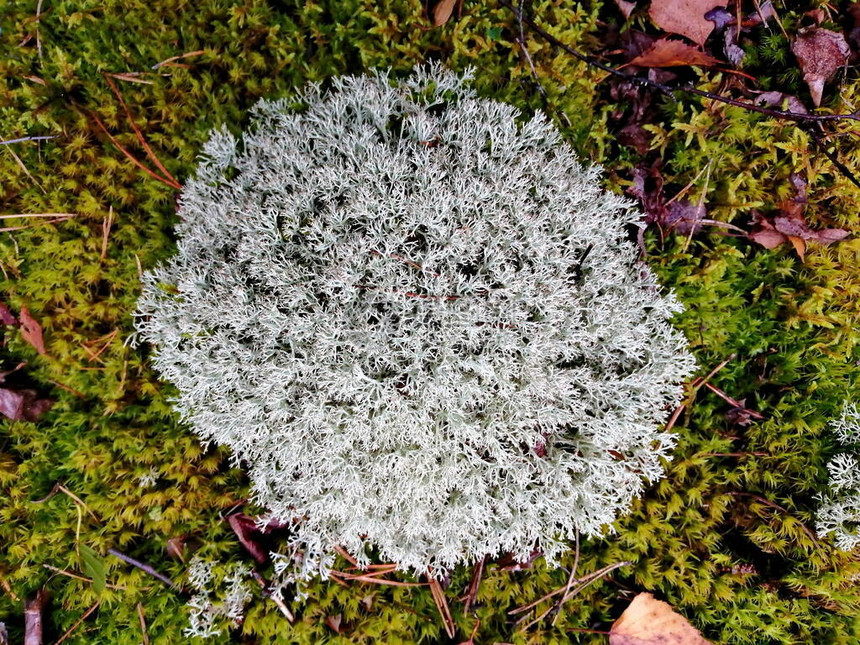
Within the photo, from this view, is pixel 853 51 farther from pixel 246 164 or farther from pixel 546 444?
pixel 246 164

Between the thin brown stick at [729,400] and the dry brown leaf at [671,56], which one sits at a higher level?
the dry brown leaf at [671,56]

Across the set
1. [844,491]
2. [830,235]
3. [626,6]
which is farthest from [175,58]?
[844,491]

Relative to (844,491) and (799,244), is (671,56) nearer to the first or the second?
(799,244)

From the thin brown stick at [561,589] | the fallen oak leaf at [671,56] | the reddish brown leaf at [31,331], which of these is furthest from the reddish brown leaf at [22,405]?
the fallen oak leaf at [671,56]

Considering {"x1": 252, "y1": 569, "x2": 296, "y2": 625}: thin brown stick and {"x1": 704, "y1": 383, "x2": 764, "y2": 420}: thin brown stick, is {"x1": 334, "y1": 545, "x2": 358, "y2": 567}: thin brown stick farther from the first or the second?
{"x1": 704, "y1": 383, "x2": 764, "y2": 420}: thin brown stick

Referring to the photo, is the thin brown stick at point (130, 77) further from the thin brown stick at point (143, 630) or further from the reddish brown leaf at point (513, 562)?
the reddish brown leaf at point (513, 562)

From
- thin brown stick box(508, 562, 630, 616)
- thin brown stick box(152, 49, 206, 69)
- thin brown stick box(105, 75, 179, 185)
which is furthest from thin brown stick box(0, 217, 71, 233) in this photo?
thin brown stick box(508, 562, 630, 616)
